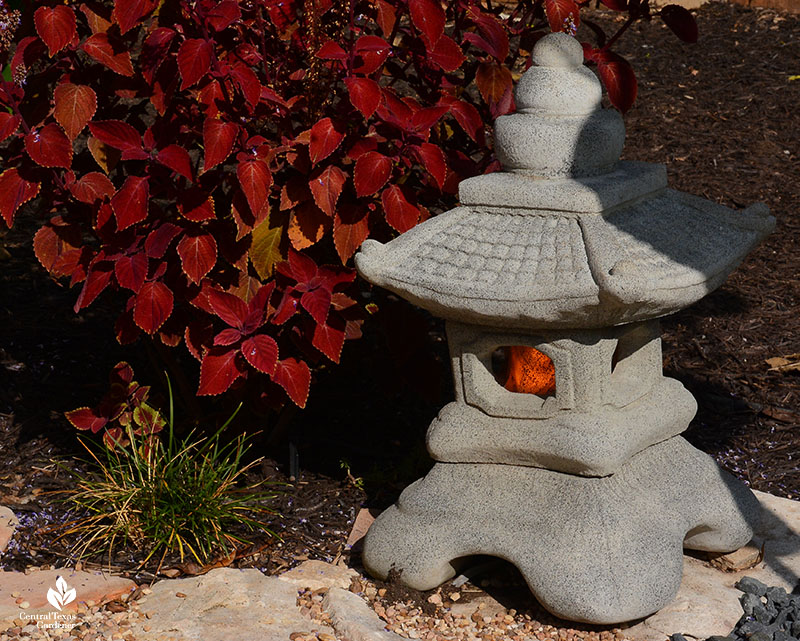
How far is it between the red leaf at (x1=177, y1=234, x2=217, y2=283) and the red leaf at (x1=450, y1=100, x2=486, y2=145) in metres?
0.90

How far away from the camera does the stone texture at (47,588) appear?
3.23 meters

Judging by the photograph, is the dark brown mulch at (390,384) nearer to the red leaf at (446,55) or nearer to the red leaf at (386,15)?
the red leaf at (446,55)

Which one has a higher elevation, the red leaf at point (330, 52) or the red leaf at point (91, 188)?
the red leaf at point (330, 52)

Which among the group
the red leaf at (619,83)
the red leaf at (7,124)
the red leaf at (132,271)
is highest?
the red leaf at (619,83)

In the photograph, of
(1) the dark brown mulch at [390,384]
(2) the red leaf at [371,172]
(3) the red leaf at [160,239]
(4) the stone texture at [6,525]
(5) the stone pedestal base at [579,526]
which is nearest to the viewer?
(5) the stone pedestal base at [579,526]

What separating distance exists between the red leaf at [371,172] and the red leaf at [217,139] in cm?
39

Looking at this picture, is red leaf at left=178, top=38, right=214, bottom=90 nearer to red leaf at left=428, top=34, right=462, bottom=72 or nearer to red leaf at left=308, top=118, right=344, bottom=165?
red leaf at left=308, top=118, right=344, bottom=165

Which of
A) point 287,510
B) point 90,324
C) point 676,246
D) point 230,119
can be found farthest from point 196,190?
point 90,324

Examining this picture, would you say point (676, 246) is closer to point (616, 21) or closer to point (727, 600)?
point (727, 600)

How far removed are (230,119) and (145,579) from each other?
1.49 meters

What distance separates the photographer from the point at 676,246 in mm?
3105

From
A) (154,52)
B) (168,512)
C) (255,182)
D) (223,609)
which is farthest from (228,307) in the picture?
(223,609)

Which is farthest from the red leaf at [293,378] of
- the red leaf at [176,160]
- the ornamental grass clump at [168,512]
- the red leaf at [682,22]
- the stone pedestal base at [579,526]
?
the red leaf at [682,22]

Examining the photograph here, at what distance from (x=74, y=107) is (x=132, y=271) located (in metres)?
0.54
